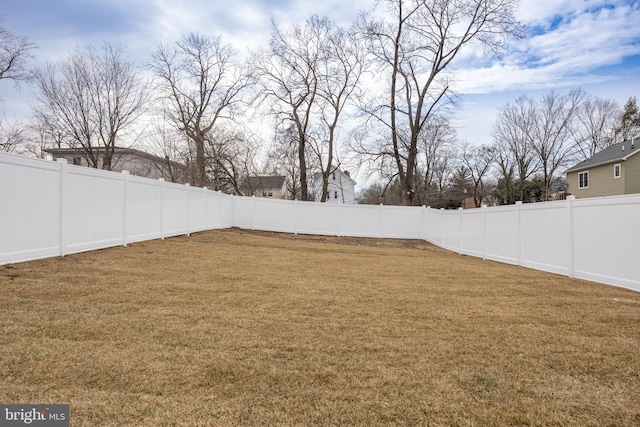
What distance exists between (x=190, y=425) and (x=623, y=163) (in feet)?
93.4

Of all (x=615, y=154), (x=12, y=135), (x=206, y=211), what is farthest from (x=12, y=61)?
(x=615, y=154)

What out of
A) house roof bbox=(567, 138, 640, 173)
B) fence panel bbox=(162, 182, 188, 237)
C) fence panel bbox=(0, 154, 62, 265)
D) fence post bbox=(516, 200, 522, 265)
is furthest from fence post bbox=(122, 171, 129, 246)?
house roof bbox=(567, 138, 640, 173)

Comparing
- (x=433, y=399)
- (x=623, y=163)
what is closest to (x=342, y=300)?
(x=433, y=399)

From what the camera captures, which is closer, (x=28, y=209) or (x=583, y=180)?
(x=28, y=209)

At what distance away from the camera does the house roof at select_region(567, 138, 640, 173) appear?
21766mm

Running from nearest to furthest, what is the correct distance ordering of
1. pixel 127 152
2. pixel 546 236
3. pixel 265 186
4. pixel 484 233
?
Result: pixel 546 236 < pixel 484 233 < pixel 127 152 < pixel 265 186

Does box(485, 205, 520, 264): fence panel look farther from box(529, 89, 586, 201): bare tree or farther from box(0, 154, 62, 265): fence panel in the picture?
box(529, 89, 586, 201): bare tree

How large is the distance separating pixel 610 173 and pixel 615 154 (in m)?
1.23

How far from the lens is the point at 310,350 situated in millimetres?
Result: 3160

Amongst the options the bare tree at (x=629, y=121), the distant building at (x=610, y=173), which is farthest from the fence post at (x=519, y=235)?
the bare tree at (x=629, y=121)

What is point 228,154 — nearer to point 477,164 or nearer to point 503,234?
point 503,234

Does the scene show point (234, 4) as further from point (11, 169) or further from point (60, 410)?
point (60, 410)

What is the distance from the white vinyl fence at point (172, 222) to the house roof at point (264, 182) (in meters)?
18.9

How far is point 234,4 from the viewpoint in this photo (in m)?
10.7
